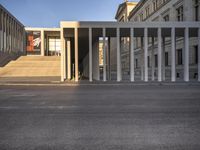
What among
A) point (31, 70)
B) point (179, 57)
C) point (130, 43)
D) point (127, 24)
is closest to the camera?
point (127, 24)

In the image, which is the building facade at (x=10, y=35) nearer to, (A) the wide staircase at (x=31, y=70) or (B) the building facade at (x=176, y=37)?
(A) the wide staircase at (x=31, y=70)

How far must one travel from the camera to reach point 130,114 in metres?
8.16

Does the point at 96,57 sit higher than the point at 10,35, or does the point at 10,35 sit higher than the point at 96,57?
the point at 10,35

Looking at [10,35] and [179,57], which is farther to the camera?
[10,35]

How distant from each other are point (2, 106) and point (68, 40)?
59.9ft

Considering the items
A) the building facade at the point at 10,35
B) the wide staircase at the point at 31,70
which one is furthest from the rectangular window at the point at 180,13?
the building facade at the point at 10,35

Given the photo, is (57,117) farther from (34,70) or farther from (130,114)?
(34,70)

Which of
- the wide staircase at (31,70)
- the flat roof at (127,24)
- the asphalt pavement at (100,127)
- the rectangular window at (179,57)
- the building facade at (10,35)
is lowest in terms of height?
the asphalt pavement at (100,127)

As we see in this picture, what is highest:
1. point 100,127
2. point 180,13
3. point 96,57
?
point 180,13

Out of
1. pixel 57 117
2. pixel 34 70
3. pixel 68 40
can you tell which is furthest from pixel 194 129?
pixel 34 70

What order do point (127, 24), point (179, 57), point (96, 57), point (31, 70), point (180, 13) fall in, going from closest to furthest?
1. point (127, 24)
2. point (96, 57)
3. point (31, 70)
4. point (179, 57)
5. point (180, 13)

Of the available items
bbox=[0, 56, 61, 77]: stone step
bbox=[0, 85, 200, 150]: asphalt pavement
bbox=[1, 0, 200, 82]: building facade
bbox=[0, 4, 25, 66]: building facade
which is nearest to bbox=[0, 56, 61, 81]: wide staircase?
bbox=[0, 56, 61, 77]: stone step

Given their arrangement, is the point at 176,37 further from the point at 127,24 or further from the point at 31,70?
the point at 31,70

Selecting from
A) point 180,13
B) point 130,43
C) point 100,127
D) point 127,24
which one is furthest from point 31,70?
point 100,127
